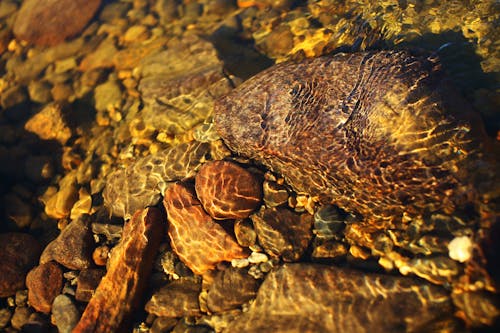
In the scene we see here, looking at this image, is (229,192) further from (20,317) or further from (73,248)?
(20,317)

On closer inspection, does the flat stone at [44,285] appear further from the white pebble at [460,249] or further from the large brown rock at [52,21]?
the large brown rock at [52,21]

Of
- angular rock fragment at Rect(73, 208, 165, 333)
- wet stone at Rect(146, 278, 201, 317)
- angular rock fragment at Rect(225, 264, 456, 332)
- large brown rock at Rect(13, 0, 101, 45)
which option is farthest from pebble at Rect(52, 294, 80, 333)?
large brown rock at Rect(13, 0, 101, 45)

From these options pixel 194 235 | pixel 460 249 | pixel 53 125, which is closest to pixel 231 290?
pixel 194 235

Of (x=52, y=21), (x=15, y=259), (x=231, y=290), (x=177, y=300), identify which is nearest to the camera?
(x=231, y=290)

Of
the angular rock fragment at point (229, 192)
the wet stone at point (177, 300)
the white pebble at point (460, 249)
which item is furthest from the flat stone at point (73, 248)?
the white pebble at point (460, 249)

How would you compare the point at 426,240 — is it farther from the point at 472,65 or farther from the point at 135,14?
the point at 135,14
